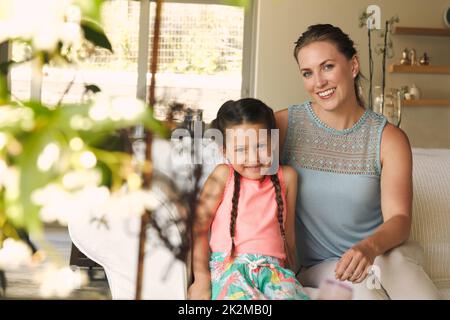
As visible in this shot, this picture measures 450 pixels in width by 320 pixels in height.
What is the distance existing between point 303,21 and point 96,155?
350cm

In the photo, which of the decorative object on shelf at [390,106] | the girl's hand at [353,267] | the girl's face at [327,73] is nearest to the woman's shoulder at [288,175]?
the girl's face at [327,73]

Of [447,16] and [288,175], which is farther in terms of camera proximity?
[447,16]

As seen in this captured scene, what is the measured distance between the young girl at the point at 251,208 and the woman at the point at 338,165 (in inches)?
2.1

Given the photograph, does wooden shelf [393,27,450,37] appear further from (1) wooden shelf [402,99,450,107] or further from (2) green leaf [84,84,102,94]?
(2) green leaf [84,84,102,94]

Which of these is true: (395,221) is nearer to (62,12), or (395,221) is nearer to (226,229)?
(226,229)

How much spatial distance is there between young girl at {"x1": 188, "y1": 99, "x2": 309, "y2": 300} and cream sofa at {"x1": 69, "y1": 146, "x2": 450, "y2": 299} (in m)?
→ 0.14

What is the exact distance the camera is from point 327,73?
1.23m

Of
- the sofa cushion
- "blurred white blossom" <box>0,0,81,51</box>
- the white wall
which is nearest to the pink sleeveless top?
the sofa cushion

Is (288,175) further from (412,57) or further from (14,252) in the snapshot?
(412,57)

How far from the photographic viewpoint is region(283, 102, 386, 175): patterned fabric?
1.25m

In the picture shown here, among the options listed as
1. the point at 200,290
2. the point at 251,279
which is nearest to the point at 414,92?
the point at 251,279

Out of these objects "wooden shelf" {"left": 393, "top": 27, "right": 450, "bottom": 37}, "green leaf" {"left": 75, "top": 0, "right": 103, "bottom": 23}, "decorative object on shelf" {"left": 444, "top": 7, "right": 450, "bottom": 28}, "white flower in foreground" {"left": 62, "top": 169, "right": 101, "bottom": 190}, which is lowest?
"white flower in foreground" {"left": 62, "top": 169, "right": 101, "bottom": 190}

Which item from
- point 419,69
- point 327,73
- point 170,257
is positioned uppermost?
point 419,69

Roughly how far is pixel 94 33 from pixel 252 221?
0.81 m
